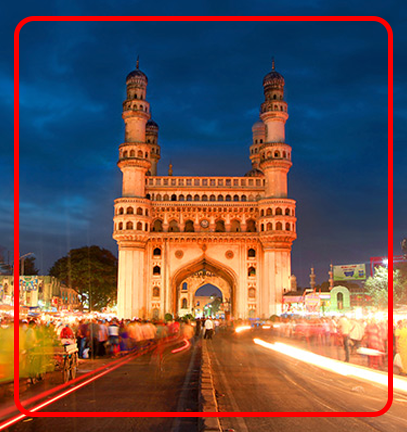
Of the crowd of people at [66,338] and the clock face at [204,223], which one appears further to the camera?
the clock face at [204,223]

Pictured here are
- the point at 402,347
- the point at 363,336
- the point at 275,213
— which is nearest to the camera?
the point at 402,347

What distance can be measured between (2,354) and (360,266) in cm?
5167

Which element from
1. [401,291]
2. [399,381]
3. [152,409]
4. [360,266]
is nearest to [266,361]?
[399,381]

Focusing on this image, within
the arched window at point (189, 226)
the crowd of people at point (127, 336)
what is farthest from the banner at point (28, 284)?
the crowd of people at point (127, 336)

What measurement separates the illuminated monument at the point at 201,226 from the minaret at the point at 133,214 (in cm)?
11

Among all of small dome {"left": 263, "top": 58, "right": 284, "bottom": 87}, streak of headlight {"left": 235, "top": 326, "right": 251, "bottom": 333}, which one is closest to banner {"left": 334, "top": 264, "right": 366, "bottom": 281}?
streak of headlight {"left": 235, "top": 326, "right": 251, "bottom": 333}

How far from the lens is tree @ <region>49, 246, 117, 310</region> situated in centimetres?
7525

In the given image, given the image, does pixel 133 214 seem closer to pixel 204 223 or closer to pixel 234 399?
pixel 204 223

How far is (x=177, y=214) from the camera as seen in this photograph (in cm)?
6575

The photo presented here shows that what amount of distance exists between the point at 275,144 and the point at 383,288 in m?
20.7

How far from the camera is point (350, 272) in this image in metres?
61.0

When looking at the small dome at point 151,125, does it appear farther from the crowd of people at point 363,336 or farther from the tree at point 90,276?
the crowd of people at point 363,336

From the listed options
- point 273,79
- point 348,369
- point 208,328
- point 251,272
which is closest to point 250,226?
point 251,272

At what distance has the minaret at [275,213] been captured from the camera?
62.1 meters
